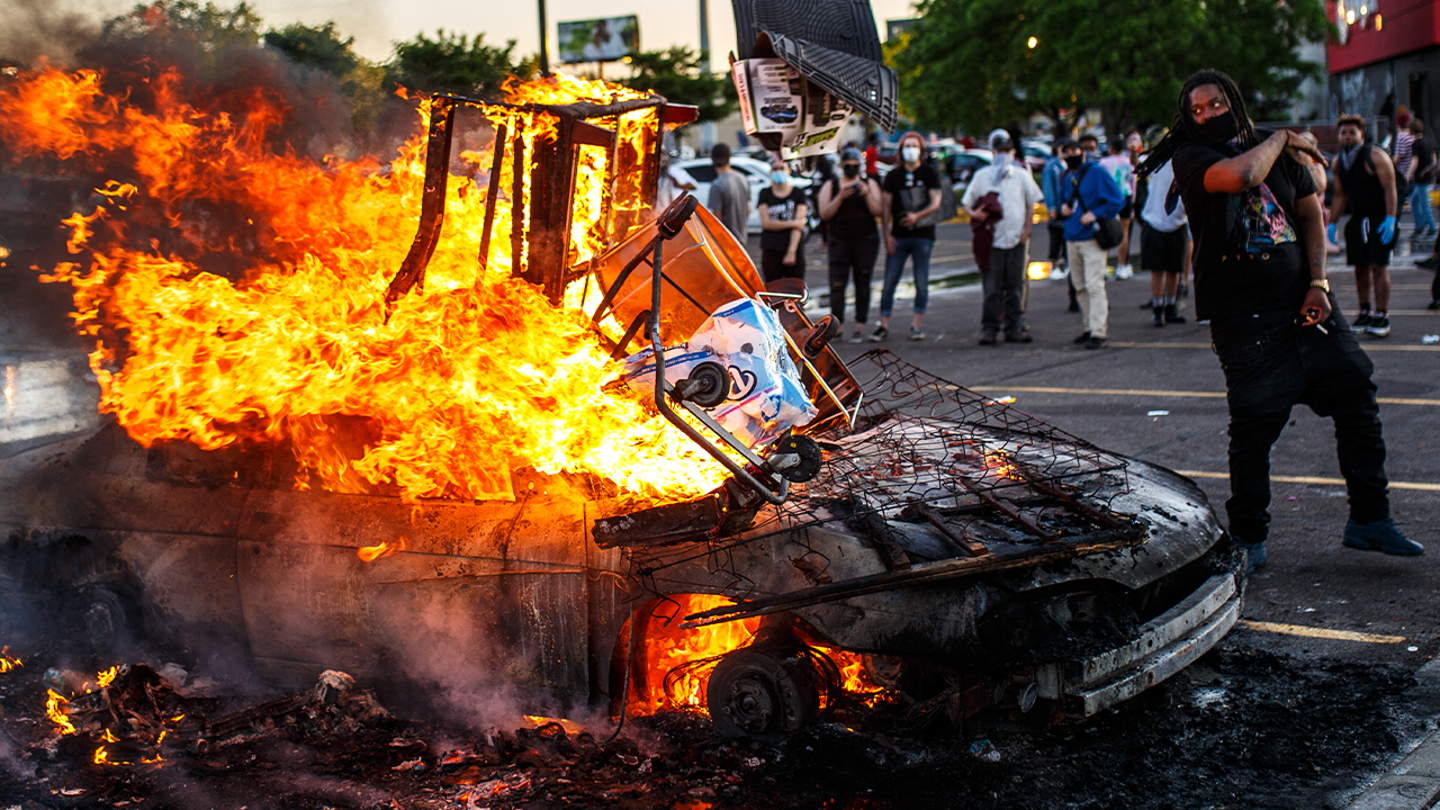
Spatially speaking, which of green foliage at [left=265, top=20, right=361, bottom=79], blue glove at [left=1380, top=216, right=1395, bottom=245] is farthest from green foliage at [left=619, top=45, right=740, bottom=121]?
green foliage at [left=265, top=20, right=361, bottom=79]

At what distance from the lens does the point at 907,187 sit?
469 inches

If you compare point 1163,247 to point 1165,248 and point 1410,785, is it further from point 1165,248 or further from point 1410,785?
point 1410,785

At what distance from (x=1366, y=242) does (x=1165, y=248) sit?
6.00 ft

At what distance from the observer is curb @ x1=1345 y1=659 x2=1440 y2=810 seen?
10.8ft

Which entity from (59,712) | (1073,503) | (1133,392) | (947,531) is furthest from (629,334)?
(1133,392)

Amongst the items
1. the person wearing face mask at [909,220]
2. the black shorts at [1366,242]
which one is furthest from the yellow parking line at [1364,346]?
the person wearing face mask at [909,220]

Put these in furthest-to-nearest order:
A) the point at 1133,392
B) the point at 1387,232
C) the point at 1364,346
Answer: the point at 1387,232 < the point at 1364,346 < the point at 1133,392

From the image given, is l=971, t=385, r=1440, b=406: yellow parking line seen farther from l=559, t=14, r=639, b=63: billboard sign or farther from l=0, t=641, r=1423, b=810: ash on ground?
l=559, t=14, r=639, b=63: billboard sign

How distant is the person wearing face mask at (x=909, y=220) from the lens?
1187 centimetres

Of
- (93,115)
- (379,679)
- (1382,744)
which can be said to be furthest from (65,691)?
(1382,744)

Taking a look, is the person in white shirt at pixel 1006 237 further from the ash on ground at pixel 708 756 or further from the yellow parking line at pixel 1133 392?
the ash on ground at pixel 708 756

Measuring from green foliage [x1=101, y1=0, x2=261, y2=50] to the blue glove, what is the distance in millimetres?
9382

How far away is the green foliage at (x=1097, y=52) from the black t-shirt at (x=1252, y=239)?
3132 cm

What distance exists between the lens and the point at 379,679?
13.6ft
